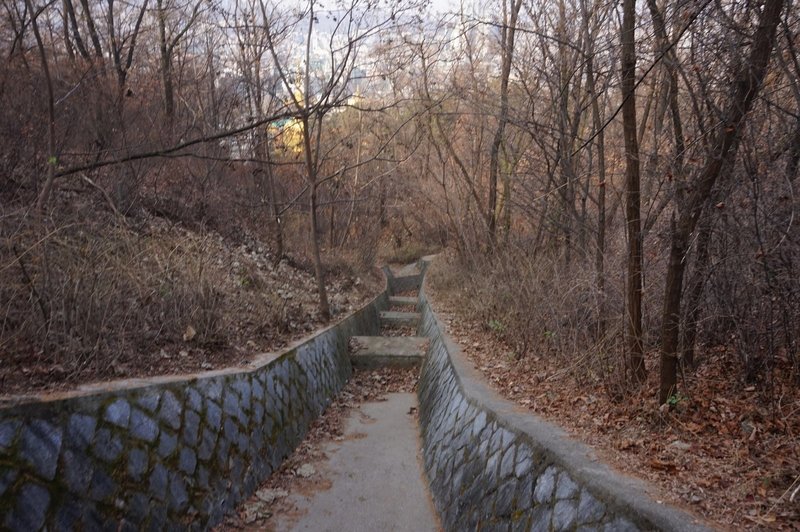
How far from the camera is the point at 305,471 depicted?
639 centimetres

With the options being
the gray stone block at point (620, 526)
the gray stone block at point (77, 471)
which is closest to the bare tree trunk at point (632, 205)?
the gray stone block at point (620, 526)

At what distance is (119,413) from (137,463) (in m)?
0.39

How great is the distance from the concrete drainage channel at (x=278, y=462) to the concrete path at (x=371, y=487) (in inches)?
0.8

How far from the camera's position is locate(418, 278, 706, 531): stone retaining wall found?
10.6ft

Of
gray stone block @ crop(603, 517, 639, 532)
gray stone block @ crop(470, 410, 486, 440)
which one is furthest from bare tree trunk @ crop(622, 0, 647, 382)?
gray stone block @ crop(603, 517, 639, 532)

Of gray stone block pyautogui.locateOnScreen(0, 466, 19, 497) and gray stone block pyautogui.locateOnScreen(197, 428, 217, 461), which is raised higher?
gray stone block pyautogui.locateOnScreen(0, 466, 19, 497)

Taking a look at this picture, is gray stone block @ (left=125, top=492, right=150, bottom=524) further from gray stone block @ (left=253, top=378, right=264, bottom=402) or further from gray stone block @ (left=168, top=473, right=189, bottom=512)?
gray stone block @ (left=253, top=378, right=264, bottom=402)

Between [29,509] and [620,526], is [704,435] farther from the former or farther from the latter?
[29,509]

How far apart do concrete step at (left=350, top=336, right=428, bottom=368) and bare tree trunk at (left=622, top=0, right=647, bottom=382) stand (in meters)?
6.17

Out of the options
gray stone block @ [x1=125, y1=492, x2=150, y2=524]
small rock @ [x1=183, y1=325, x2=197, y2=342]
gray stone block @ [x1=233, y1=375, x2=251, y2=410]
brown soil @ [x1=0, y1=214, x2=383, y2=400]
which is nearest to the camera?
gray stone block @ [x1=125, y1=492, x2=150, y2=524]

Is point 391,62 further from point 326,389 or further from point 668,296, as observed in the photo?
point 668,296

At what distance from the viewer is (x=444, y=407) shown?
7.11 m

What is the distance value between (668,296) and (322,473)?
4.07 meters

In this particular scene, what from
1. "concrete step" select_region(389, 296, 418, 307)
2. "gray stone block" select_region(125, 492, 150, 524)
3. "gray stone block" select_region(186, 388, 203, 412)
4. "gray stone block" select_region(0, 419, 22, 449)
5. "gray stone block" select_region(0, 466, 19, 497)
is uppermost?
"gray stone block" select_region(0, 419, 22, 449)
